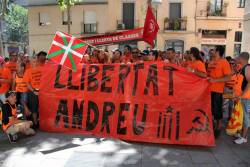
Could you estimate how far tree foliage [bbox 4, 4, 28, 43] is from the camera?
60037 millimetres

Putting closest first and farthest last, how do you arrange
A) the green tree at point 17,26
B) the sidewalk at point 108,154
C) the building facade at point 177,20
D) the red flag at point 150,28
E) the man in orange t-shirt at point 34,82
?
the sidewalk at point 108,154, the man in orange t-shirt at point 34,82, the red flag at point 150,28, the building facade at point 177,20, the green tree at point 17,26

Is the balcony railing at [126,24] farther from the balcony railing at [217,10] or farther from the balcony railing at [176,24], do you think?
the balcony railing at [217,10]

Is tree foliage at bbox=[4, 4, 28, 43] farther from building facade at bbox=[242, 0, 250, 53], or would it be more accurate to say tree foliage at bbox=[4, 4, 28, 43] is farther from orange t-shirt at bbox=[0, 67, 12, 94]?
orange t-shirt at bbox=[0, 67, 12, 94]

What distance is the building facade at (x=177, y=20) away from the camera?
30.8 metres

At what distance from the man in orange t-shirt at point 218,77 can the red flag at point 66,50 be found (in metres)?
2.67

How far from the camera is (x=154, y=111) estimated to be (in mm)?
6215

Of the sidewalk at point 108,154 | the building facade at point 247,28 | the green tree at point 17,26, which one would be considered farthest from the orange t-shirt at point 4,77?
the green tree at point 17,26

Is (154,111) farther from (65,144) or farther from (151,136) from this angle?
(65,144)

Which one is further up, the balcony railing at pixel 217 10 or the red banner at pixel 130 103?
the balcony railing at pixel 217 10

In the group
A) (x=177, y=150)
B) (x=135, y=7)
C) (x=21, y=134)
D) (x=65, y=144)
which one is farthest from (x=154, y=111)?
(x=135, y=7)

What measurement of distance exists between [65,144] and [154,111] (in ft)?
5.75

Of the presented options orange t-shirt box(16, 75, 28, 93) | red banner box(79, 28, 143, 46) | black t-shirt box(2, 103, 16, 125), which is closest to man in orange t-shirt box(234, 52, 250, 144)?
red banner box(79, 28, 143, 46)

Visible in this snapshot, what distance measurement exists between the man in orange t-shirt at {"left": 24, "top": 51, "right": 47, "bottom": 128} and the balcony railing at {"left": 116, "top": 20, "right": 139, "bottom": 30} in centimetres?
2452

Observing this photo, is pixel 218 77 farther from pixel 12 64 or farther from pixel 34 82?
pixel 12 64
